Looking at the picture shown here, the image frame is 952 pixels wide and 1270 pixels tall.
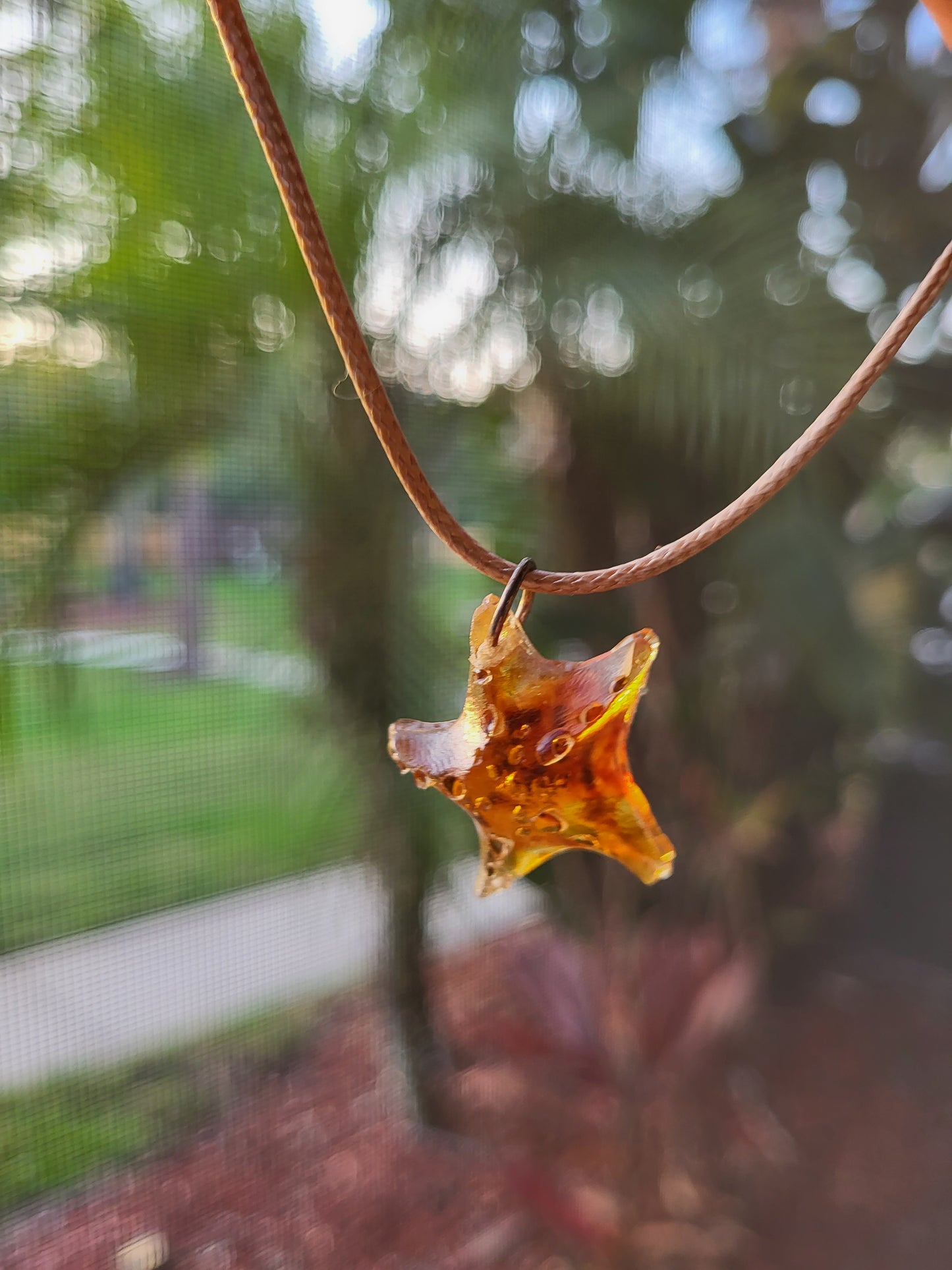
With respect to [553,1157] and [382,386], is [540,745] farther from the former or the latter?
[553,1157]

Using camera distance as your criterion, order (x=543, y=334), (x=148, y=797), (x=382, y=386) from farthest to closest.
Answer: (x=543, y=334)
(x=148, y=797)
(x=382, y=386)

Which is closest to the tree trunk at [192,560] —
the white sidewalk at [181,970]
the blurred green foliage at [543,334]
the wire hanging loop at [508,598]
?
the blurred green foliage at [543,334]

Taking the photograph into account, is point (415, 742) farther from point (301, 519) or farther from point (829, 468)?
point (829, 468)

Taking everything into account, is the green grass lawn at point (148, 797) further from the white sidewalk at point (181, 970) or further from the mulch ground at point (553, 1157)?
the mulch ground at point (553, 1157)

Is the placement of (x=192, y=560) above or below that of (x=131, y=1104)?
above

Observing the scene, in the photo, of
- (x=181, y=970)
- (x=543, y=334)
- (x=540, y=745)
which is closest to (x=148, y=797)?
(x=181, y=970)

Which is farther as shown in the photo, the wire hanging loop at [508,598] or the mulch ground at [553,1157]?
the mulch ground at [553,1157]
